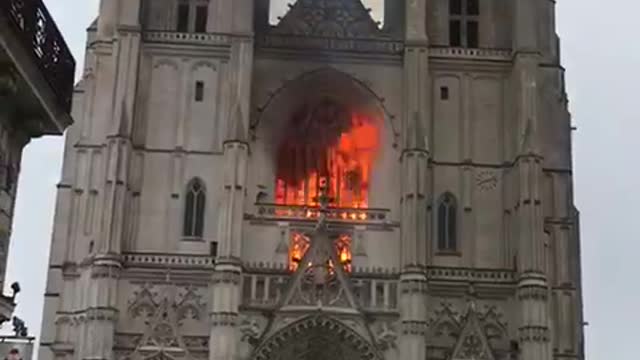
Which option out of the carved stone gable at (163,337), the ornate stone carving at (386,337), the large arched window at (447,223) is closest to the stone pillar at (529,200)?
the large arched window at (447,223)

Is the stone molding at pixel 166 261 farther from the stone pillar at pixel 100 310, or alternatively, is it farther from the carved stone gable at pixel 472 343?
the carved stone gable at pixel 472 343

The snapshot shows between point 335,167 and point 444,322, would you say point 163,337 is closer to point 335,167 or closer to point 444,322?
point 444,322

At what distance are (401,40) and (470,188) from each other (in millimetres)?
5346

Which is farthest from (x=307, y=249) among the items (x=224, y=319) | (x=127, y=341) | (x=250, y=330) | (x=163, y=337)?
(x=127, y=341)

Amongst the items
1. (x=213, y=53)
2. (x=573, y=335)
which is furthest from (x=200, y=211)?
(x=573, y=335)

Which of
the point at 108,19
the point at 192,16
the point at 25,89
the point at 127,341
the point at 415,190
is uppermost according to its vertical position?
the point at 192,16

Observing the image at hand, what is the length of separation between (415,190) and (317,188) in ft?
12.8

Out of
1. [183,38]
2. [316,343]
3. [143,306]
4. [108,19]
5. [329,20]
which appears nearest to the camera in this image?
[143,306]

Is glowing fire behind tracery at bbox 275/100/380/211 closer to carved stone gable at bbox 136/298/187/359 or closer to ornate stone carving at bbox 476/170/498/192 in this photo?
ornate stone carving at bbox 476/170/498/192

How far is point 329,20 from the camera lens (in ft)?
133

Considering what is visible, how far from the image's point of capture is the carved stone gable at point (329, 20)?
40.0 metres

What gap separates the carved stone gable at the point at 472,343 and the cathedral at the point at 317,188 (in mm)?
46

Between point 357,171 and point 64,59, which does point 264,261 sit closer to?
point 357,171

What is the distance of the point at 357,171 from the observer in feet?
132
